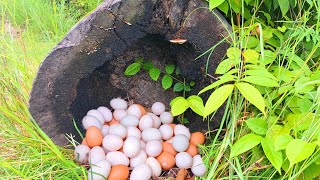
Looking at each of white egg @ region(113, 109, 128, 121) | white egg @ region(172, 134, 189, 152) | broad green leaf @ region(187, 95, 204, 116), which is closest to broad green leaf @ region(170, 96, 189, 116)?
broad green leaf @ region(187, 95, 204, 116)

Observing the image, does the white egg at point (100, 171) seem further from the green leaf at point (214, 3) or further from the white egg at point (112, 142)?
the green leaf at point (214, 3)

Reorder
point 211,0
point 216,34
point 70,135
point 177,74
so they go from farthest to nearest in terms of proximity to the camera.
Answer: point 177,74, point 70,135, point 216,34, point 211,0

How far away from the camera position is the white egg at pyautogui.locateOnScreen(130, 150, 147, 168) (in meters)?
1.70

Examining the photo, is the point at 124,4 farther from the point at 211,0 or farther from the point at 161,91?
the point at 161,91

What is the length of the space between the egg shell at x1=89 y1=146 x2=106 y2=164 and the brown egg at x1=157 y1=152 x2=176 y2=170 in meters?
0.25

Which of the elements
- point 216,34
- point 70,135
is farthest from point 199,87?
point 70,135

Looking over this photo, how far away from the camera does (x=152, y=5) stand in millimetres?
1605

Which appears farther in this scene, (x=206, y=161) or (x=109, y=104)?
(x=109, y=104)

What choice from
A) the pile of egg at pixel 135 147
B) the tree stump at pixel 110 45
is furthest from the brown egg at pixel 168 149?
the tree stump at pixel 110 45

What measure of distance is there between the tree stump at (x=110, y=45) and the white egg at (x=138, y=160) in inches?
12.9

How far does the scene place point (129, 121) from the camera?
6.11 ft

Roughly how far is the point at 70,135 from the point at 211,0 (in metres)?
0.88

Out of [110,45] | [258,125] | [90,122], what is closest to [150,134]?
[90,122]

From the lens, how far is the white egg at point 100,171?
5.25 ft
